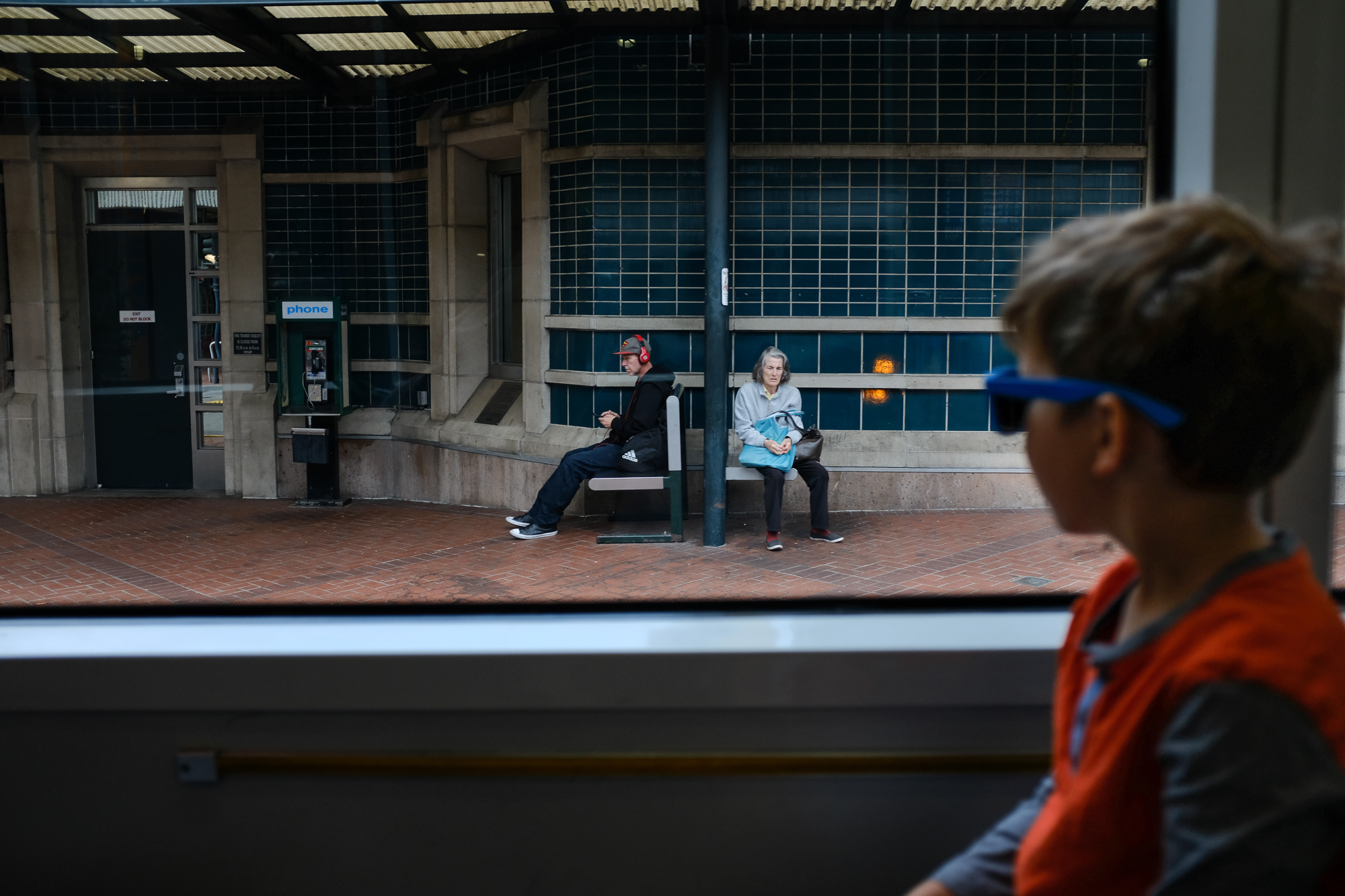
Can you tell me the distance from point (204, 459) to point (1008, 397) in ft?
30.6

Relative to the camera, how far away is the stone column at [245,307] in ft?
28.2

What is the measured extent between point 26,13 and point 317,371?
3124 millimetres

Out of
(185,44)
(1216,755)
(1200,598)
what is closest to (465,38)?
(185,44)

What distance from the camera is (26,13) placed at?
683 centimetres

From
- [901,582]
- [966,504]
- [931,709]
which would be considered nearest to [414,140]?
[966,504]

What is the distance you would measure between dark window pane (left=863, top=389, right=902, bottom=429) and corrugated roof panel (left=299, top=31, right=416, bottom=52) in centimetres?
429

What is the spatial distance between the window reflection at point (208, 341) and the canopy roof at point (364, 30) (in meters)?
2.03

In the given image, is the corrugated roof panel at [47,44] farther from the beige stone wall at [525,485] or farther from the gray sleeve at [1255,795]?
the gray sleeve at [1255,795]

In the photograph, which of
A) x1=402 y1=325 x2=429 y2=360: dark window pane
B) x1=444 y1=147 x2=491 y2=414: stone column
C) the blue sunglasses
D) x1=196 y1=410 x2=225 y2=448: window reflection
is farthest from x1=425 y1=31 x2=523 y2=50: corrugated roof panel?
the blue sunglasses

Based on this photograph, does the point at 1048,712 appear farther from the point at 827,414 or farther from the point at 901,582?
the point at 827,414

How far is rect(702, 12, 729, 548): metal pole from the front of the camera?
21.4 feet

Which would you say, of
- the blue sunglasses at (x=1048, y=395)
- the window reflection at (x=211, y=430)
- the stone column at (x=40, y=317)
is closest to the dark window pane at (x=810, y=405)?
the window reflection at (x=211, y=430)

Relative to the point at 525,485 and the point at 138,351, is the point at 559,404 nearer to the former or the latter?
the point at 525,485

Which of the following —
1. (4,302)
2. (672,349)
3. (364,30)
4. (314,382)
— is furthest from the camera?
(314,382)
